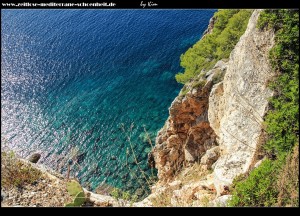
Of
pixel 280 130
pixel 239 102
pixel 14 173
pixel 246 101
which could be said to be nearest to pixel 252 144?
pixel 246 101

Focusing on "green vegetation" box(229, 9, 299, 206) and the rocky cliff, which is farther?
the rocky cliff

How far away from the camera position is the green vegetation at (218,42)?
21438 millimetres

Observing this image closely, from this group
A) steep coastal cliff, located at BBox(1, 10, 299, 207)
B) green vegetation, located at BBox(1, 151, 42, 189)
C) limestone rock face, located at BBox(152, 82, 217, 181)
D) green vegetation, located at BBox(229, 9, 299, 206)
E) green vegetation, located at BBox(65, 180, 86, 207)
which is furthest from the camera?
limestone rock face, located at BBox(152, 82, 217, 181)

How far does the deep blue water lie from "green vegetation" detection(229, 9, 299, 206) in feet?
65.2

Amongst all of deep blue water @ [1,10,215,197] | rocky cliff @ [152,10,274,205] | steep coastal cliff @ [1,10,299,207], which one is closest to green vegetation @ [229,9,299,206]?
steep coastal cliff @ [1,10,299,207]

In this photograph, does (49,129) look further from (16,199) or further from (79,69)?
(16,199)

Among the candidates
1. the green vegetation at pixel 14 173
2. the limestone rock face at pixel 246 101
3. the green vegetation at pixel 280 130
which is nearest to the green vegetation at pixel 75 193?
the green vegetation at pixel 14 173

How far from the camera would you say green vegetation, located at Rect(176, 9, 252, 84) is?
844 inches

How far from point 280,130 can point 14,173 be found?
10250mm

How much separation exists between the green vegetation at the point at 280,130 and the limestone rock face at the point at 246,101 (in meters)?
0.62

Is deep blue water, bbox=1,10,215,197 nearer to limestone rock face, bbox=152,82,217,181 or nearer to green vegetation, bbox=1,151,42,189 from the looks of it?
limestone rock face, bbox=152,82,217,181

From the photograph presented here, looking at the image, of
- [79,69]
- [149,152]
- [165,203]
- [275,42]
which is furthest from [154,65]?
[165,203]

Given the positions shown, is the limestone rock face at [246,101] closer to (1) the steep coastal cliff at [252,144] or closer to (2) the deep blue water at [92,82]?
(1) the steep coastal cliff at [252,144]

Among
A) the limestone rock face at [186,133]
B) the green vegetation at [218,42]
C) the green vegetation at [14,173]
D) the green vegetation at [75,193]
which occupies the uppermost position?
the green vegetation at [218,42]
